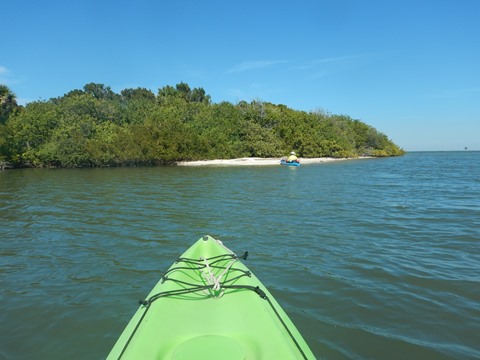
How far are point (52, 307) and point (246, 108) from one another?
5987 cm

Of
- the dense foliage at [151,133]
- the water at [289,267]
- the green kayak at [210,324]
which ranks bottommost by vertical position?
the water at [289,267]

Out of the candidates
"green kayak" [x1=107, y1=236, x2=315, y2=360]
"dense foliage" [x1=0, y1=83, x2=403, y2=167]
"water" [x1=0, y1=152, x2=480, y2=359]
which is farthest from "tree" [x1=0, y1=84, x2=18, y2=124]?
"green kayak" [x1=107, y1=236, x2=315, y2=360]

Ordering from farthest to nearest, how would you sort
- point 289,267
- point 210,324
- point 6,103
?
point 6,103 → point 289,267 → point 210,324

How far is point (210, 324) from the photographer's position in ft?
11.9

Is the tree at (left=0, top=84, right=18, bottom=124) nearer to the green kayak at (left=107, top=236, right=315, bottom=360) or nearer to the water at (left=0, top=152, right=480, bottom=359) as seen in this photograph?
the water at (left=0, top=152, right=480, bottom=359)

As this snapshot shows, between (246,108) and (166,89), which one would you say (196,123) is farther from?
(166,89)

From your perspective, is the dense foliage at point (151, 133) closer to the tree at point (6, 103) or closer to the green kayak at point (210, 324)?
the tree at point (6, 103)

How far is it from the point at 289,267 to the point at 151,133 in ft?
144

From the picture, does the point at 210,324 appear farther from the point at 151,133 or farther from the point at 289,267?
A: the point at 151,133

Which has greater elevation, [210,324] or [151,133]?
[151,133]

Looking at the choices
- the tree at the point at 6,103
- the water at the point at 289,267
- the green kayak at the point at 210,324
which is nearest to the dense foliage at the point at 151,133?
the tree at the point at 6,103

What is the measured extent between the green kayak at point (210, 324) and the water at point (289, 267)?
105 centimetres

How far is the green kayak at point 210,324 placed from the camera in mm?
3129

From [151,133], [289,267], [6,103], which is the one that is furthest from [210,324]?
[6,103]
